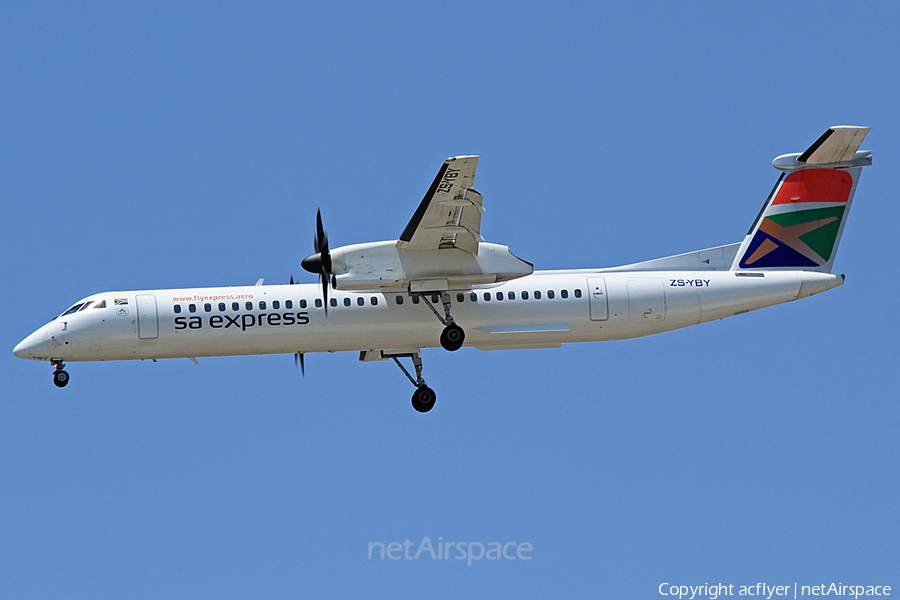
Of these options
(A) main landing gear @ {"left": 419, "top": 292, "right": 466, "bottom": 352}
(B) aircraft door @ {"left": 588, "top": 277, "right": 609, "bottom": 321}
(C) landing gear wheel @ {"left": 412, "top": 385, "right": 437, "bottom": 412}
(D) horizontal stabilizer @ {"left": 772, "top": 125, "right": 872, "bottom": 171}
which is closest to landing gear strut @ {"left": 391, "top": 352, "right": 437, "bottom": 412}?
(C) landing gear wheel @ {"left": 412, "top": 385, "right": 437, "bottom": 412}

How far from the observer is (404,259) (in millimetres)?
21734

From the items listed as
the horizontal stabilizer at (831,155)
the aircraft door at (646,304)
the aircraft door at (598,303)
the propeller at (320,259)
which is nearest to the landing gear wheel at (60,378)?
the propeller at (320,259)

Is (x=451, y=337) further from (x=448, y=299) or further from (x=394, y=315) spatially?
(x=394, y=315)

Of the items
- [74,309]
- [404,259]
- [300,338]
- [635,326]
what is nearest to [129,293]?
[74,309]

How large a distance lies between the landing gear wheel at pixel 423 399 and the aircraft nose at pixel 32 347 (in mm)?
A: 8409

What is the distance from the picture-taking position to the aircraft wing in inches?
775

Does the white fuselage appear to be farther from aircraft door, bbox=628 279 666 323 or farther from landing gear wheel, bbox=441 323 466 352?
landing gear wheel, bbox=441 323 466 352

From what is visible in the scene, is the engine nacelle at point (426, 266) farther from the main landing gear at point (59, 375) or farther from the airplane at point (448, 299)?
the main landing gear at point (59, 375)

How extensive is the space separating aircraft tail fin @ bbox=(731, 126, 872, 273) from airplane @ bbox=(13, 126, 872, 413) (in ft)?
0.11

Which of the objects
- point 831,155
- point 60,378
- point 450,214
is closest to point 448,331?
point 450,214

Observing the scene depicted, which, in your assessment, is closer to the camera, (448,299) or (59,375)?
(448,299)

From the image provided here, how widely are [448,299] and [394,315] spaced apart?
130 centimetres

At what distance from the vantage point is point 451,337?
22312 mm

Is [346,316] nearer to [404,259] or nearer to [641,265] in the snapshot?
[404,259]
